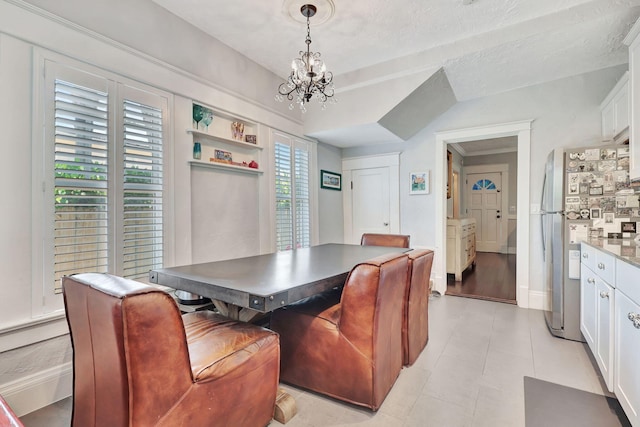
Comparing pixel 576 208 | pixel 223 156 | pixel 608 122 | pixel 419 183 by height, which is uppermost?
pixel 608 122

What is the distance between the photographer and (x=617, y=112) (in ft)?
8.57

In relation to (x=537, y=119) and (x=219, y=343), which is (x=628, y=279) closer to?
(x=219, y=343)

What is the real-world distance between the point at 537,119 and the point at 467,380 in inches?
118

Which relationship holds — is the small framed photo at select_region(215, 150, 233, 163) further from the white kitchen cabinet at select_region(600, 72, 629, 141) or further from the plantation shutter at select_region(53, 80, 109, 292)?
the white kitchen cabinet at select_region(600, 72, 629, 141)

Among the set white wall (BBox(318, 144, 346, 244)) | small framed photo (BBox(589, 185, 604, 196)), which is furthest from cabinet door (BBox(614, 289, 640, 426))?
white wall (BBox(318, 144, 346, 244))

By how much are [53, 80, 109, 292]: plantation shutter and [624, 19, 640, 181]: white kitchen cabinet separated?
359cm

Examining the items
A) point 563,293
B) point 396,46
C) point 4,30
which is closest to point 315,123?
point 396,46

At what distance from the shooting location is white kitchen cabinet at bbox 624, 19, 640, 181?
78.0 inches

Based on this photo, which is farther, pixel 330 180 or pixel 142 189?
pixel 330 180

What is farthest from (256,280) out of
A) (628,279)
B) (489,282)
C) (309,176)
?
(489,282)

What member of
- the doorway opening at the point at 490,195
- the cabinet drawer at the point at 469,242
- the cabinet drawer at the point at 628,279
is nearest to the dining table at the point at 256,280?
the cabinet drawer at the point at 628,279

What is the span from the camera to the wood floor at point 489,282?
12.7 feet

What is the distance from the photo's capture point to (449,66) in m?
3.02

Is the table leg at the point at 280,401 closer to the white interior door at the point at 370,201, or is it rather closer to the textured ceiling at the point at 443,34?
the textured ceiling at the point at 443,34
